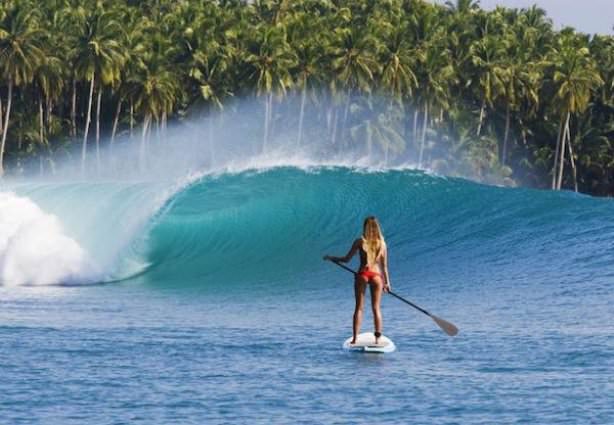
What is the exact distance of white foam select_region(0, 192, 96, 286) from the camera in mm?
28516

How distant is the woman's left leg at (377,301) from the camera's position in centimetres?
1884

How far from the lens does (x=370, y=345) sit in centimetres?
1862

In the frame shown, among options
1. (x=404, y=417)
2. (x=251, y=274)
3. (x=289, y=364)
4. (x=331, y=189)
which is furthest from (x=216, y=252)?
(x=404, y=417)

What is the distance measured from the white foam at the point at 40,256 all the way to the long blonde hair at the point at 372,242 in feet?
34.7

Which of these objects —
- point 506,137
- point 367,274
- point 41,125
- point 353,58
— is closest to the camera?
point 367,274

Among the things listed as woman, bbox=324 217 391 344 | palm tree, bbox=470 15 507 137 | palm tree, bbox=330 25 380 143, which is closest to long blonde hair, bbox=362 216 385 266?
woman, bbox=324 217 391 344

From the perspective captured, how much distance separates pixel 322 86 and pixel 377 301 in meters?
64.3

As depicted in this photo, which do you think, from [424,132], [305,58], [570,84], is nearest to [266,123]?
[305,58]

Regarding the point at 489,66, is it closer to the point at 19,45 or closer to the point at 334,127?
the point at 334,127

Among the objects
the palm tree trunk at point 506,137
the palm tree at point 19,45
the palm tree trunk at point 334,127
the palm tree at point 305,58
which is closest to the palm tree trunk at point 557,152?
the palm tree trunk at point 506,137

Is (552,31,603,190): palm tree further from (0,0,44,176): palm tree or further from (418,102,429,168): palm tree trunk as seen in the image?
(0,0,44,176): palm tree

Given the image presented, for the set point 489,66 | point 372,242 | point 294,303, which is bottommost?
point 294,303

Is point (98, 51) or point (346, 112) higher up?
point (98, 51)

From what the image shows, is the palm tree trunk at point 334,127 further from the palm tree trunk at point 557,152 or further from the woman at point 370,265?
the woman at point 370,265
